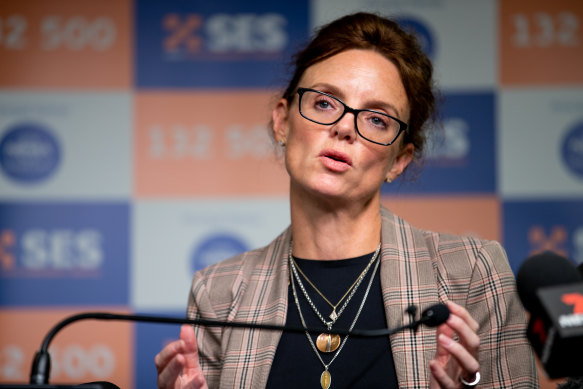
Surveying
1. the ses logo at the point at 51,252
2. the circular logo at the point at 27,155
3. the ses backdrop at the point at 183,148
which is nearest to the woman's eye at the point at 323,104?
the ses backdrop at the point at 183,148

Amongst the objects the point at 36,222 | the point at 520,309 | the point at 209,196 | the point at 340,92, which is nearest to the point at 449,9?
the point at 209,196

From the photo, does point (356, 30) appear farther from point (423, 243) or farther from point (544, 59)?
point (544, 59)

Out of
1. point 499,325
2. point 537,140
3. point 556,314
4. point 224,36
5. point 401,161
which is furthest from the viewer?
point 224,36

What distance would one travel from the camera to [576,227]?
253 cm

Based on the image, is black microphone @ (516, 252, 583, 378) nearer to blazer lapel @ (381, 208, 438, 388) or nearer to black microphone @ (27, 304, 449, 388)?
black microphone @ (27, 304, 449, 388)

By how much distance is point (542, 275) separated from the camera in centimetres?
73

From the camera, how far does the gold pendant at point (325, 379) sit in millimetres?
1238

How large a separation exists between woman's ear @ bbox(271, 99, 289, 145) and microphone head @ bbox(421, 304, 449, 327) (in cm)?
69

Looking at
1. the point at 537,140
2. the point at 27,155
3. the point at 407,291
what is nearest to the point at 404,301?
the point at 407,291

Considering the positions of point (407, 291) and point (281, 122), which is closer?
point (407, 291)

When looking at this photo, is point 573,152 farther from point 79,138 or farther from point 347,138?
point 79,138

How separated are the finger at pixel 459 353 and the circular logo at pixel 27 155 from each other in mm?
2103

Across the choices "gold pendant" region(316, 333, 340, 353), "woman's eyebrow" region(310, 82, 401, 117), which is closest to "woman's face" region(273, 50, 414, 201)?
"woman's eyebrow" region(310, 82, 401, 117)

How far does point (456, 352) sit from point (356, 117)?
555 mm
